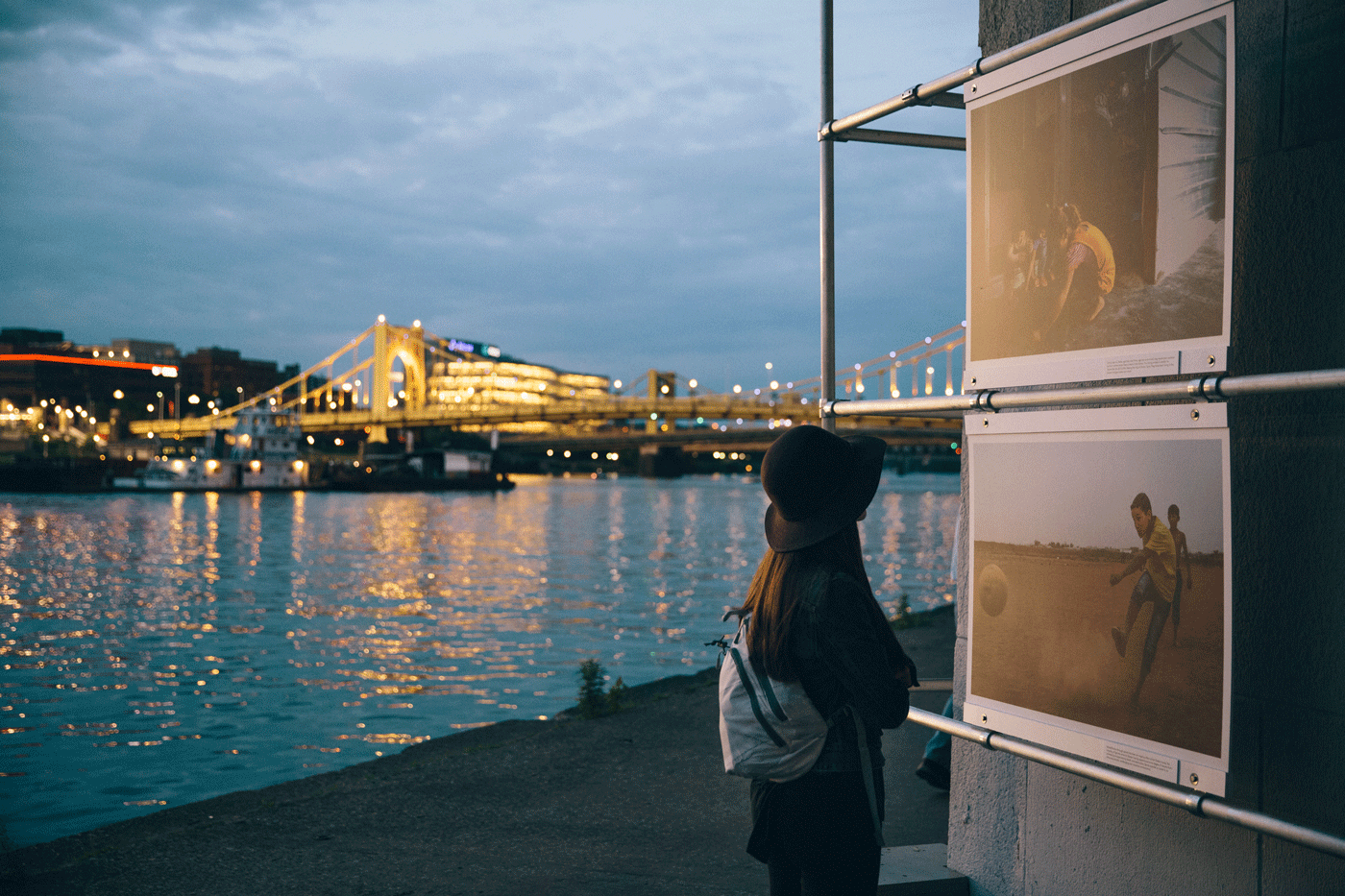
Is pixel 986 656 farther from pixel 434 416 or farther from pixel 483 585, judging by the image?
pixel 434 416

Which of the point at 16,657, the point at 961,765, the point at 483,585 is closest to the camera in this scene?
the point at 961,765

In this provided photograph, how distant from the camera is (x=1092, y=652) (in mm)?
2631

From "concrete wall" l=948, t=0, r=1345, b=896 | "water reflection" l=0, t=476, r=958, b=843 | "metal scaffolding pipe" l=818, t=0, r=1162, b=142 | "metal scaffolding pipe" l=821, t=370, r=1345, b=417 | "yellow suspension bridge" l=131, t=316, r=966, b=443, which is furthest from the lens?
"yellow suspension bridge" l=131, t=316, r=966, b=443

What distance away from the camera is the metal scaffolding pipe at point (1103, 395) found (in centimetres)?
204

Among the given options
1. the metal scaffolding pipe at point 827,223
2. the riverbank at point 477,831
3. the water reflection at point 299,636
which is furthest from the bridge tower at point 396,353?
the metal scaffolding pipe at point 827,223

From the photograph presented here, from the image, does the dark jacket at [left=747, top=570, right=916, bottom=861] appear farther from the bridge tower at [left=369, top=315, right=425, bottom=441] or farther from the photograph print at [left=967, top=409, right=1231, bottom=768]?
the bridge tower at [left=369, top=315, right=425, bottom=441]

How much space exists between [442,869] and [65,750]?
21.5ft

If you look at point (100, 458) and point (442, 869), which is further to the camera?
point (100, 458)

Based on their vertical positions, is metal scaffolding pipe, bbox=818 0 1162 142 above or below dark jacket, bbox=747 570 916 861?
above

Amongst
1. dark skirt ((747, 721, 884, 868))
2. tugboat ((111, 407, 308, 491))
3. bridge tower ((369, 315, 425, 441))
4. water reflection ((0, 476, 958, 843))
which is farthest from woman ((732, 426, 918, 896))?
bridge tower ((369, 315, 425, 441))

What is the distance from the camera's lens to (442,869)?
14.0ft

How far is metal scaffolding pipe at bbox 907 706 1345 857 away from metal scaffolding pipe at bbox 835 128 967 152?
5.86 ft

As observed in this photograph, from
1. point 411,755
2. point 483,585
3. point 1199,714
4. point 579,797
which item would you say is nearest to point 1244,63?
point 1199,714

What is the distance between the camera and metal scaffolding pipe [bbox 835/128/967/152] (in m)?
3.58
